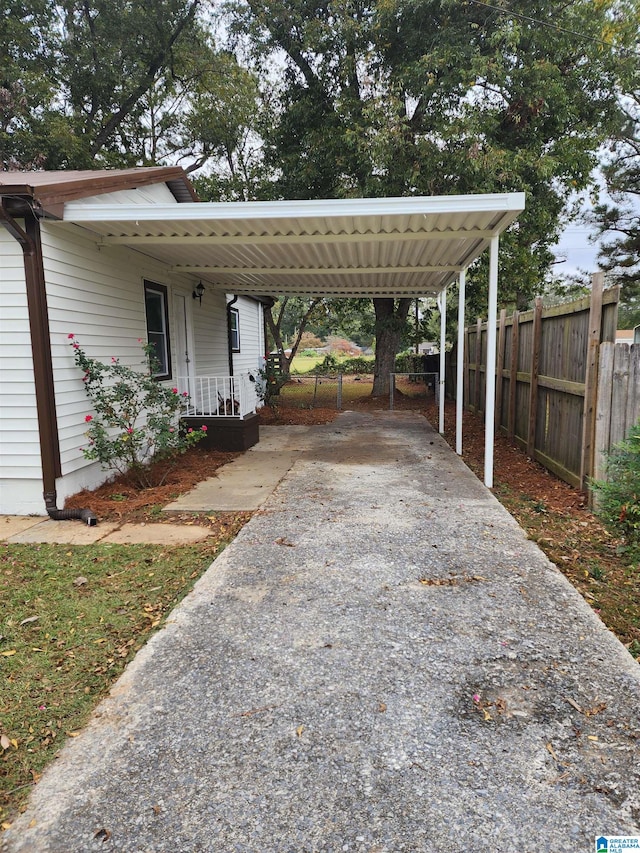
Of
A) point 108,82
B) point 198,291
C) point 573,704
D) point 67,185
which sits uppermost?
Answer: point 108,82

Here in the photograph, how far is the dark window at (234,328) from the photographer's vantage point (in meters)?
11.4

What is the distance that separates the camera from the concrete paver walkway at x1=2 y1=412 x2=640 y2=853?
5.16 feet

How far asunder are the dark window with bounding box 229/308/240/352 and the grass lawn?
783cm

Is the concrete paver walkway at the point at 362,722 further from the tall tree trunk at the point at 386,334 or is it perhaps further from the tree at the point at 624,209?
the tree at the point at 624,209

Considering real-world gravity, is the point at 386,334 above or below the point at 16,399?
above

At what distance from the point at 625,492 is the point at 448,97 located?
A: 1031cm

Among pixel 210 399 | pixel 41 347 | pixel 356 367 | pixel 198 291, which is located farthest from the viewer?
pixel 356 367

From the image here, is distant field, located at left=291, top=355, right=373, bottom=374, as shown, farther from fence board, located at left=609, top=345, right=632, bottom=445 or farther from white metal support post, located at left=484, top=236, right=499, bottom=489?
fence board, located at left=609, top=345, right=632, bottom=445

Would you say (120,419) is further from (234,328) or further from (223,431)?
(234,328)

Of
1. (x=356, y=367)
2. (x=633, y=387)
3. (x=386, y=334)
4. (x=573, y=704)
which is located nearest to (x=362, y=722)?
(x=573, y=704)

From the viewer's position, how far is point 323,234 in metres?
5.64

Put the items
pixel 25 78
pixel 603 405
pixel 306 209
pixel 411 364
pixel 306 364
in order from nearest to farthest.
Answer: pixel 603 405 < pixel 306 209 < pixel 25 78 < pixel 411 364 < pixel 306 364

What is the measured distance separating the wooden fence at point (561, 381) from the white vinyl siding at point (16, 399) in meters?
5.06

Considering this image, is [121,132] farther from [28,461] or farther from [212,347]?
[28,461]
